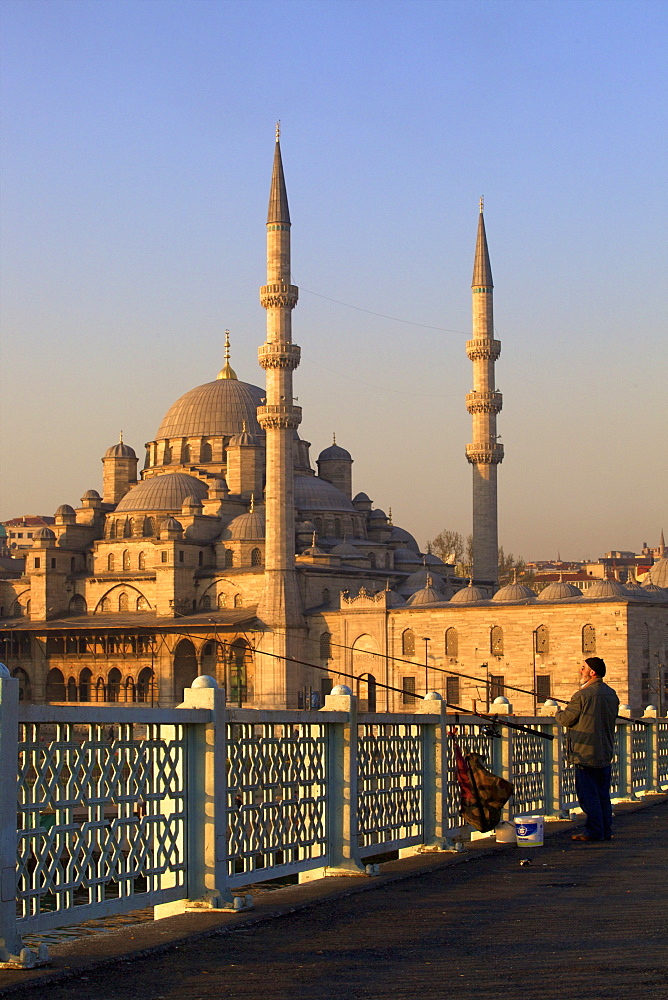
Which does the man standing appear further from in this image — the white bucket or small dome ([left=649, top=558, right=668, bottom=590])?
small dome ([left=649, top=558, right=668, bottom=590])

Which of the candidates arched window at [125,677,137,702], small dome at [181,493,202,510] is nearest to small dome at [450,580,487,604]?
small dome at [181,493,202,510]

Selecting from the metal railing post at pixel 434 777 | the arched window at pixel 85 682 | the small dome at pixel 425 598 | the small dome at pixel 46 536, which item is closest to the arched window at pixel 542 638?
the small dome at pixel 425 598

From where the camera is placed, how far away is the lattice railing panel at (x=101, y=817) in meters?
4.59

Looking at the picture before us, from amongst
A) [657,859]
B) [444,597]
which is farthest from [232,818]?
[444,597]

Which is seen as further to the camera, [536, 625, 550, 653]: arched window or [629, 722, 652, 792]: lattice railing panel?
[536, 625, 550, 653]: arched window

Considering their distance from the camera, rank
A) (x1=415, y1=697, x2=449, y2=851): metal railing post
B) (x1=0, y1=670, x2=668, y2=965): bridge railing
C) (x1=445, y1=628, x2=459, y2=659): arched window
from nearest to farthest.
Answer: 1. (x1=0, y1=670, x2=668, y2=965): bridge railing
2. (x1=415, y1=697, x2=449, y2=851): metal railing post
3. (x1=445, y1=628, x2=459, y2=659): arched window

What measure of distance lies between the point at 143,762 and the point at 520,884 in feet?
7.40

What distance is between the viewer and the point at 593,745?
838 cm

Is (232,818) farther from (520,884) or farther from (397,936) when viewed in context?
(520,884)

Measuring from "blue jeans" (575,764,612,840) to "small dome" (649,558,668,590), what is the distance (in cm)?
4709

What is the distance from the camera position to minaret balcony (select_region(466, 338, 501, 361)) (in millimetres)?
47250

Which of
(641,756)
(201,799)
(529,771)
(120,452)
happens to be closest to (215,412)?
(120,452)

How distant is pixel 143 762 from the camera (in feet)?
17.2

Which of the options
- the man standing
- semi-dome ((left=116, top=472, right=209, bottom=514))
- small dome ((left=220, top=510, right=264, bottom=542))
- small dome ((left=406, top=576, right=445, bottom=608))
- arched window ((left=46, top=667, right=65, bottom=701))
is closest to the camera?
the man standing
